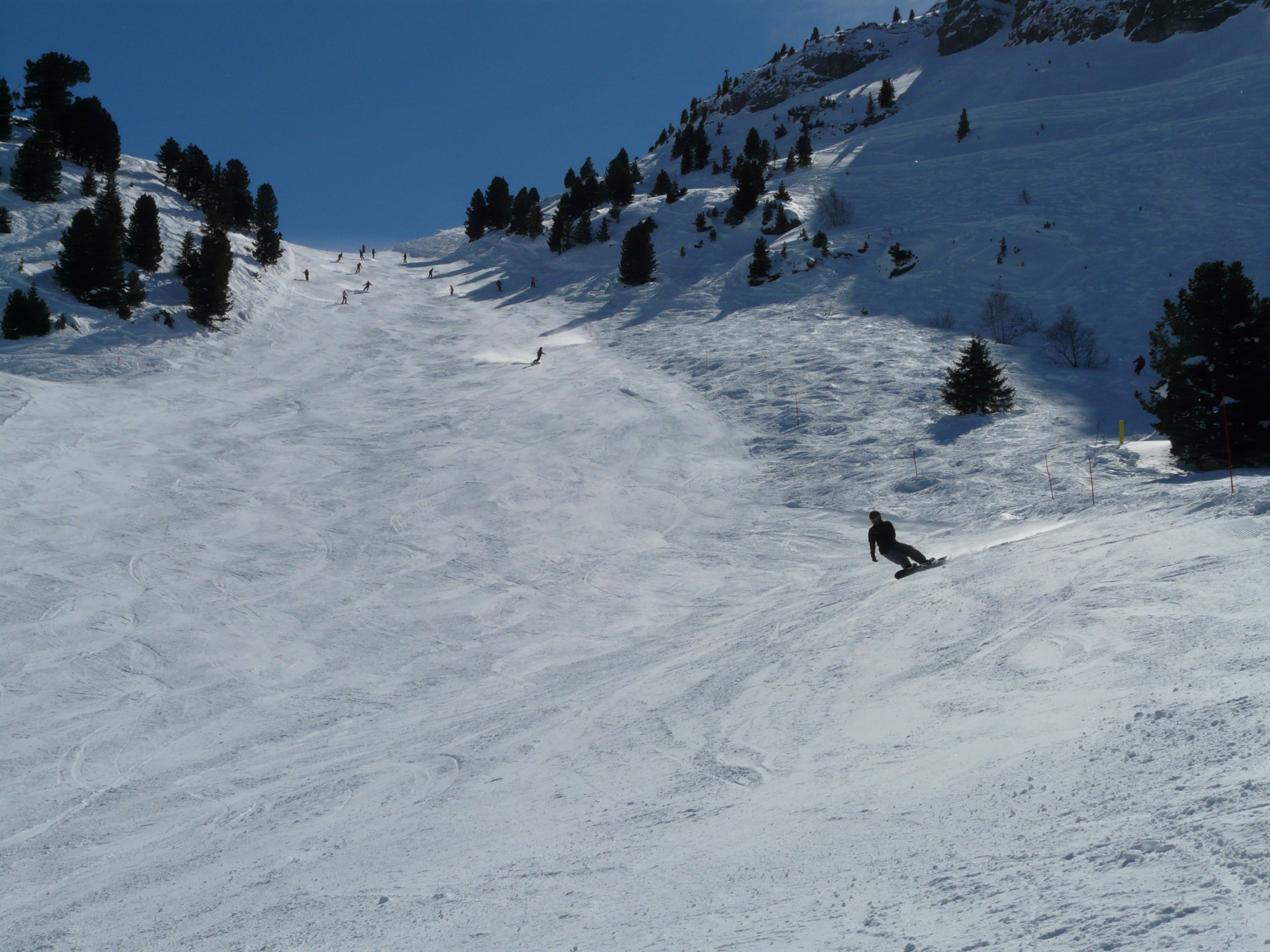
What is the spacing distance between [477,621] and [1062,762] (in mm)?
9649

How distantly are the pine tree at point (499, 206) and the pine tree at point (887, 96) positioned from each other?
47.1 m

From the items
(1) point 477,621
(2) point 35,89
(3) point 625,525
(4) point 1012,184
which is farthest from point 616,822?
(2) point 35,89

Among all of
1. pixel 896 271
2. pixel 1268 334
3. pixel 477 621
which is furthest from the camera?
pixel 896 271

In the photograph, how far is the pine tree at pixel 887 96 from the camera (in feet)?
288

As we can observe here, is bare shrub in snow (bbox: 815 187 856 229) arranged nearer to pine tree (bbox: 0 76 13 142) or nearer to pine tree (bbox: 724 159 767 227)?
pine tree (bbox: 724 159 767 227)

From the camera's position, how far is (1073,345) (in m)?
30.6

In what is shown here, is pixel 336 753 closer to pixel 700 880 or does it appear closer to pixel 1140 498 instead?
pixel 700 880

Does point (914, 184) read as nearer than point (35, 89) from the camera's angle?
No

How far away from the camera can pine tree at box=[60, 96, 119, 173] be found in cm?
4375

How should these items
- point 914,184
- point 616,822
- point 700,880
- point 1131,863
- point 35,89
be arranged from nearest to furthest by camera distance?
point 1131,863
point 700,880
point 616,822
point 35,89
point 914,184

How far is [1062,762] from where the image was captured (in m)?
4.85

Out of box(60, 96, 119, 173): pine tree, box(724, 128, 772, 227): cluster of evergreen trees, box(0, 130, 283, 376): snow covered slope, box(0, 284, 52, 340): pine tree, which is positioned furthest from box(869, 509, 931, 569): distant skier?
box(60, 96, 119, 173): pine tree

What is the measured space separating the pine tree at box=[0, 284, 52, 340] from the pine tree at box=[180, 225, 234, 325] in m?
6.22

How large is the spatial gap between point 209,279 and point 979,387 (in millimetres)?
31774
